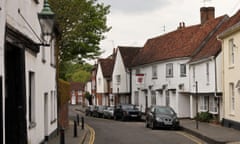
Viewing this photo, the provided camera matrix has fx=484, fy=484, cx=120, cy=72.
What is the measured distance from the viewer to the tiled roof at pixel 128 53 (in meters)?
60.8

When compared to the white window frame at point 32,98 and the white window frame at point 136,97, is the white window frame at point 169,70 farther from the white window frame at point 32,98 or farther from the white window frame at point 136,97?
the white window frame at point 32,98

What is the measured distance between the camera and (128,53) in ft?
204

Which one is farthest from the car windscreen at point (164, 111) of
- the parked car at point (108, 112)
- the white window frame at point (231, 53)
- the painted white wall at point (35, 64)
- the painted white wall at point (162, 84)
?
the parked car at point (108, 112)

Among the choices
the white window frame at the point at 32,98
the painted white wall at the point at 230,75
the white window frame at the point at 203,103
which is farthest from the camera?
the white window frame at the point at 203,103

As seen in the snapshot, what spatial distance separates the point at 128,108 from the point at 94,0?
10.8m

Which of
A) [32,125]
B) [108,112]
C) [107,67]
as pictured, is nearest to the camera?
[32,125]

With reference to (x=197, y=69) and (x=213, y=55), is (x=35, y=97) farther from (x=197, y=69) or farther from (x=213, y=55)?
(x=197, y=69)

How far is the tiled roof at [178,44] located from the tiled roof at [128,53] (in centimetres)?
218

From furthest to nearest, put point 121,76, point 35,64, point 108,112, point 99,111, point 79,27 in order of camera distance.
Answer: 1. point 121,76
2. point 99,111
3. point 108,112
4. point 79,27
5. point 35,64

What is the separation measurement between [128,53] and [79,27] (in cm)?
2183

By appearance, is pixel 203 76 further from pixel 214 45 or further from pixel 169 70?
pixel 169 70

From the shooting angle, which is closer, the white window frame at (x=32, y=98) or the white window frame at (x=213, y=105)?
the white window frame at (x=32, y=98)

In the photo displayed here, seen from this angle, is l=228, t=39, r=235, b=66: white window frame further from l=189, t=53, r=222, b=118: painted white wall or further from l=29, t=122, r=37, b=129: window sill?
l=29, t=122, r=37, b=129: window sill

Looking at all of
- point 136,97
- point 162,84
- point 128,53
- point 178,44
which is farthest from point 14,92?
point 128,53
